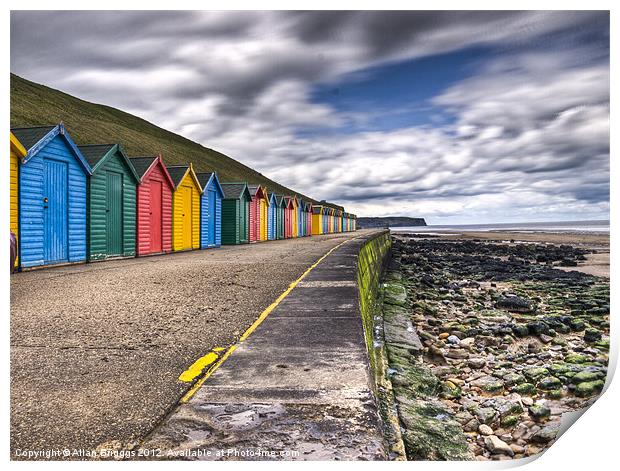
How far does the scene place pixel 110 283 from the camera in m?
7.99

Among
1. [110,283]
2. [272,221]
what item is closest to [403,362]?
[110,283]

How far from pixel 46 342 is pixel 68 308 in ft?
5.53

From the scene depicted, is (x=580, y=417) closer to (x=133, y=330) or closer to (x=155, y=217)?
(x=133, y=330)

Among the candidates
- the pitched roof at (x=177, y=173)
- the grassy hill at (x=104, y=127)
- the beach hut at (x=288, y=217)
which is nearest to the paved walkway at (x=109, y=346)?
the pitched roof at (x=177, y=173)

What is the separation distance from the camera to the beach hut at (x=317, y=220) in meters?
52.4

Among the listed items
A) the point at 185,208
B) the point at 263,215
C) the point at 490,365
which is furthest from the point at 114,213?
the point at 263,215

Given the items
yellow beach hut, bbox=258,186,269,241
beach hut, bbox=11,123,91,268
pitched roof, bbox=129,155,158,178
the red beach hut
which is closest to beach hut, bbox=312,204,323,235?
the red beach hut

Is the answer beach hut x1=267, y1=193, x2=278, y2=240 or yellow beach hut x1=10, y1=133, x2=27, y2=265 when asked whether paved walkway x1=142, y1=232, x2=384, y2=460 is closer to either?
yellow beach hut x1=10, y1=133, x2=27, y2=265

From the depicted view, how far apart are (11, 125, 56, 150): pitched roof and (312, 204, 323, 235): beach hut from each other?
4117 cm

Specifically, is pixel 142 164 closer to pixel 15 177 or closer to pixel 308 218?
pixel 15 177

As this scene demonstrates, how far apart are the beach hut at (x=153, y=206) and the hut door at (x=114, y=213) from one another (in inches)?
36.5

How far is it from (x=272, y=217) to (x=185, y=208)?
14.4 m

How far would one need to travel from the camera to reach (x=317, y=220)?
54.0 meters

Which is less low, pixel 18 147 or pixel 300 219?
pixel 18 147
